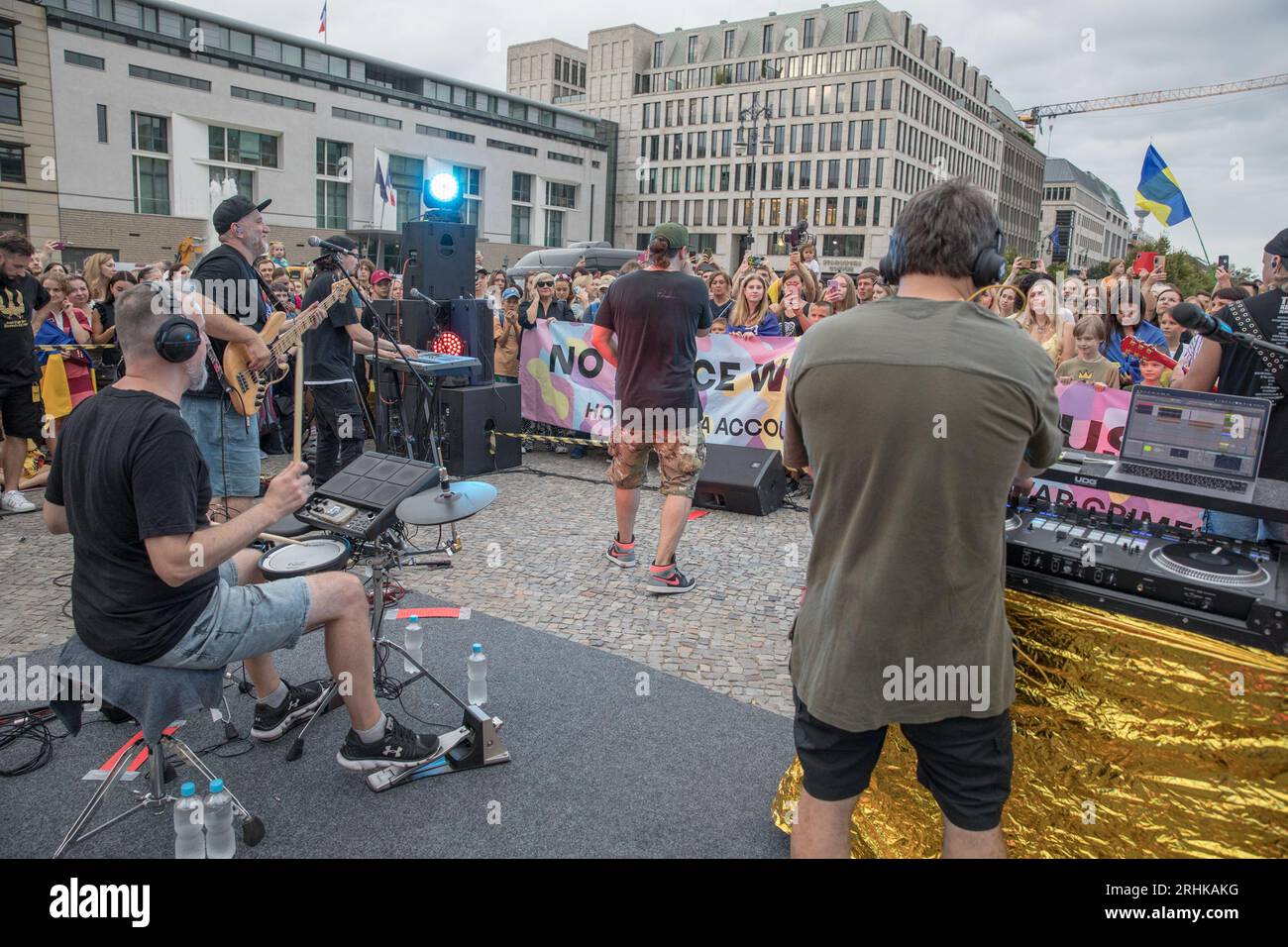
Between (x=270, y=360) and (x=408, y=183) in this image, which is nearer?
(x=270, y=360)

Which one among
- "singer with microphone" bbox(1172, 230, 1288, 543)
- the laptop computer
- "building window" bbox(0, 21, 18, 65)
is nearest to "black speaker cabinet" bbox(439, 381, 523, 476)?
"singer with microphone" bbox(1172, 230, 1288, 543)

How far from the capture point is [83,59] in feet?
124

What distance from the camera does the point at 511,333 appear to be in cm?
995

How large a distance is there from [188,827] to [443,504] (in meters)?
1.40

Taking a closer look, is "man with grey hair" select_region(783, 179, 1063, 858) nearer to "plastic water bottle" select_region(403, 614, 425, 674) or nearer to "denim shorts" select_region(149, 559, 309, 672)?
"denim shorts" select_region(149, 559, 309, 672)

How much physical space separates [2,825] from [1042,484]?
388cm

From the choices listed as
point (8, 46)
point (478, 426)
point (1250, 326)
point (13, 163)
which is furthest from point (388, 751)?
point (8, 46)

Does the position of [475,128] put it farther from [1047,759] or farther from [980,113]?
[980,113]

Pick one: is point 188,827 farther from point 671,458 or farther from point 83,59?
point 83,59

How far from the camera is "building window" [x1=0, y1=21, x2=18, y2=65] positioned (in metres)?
35.2

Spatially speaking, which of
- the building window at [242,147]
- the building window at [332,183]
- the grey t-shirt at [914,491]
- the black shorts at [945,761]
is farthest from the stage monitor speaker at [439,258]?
the building window at [332,183]

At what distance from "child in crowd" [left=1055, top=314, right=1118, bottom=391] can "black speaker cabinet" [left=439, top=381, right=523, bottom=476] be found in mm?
5127
